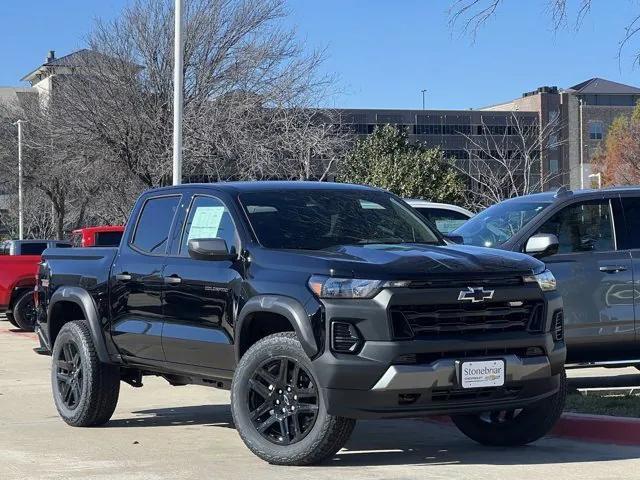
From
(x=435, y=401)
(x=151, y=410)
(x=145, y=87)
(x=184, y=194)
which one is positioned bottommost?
(x=151, y=410)

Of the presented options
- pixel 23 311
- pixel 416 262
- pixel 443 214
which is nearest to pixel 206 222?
pixel 416 262

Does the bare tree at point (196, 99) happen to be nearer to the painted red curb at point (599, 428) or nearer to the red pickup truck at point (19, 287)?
the red pickup truck at point (19, 287)

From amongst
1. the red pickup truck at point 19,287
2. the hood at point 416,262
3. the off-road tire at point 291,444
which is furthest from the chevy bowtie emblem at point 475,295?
the red pickup truck at point 19,287

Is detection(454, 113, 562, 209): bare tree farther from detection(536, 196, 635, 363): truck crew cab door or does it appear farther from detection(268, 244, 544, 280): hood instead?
detection(268, 244, 544, 280): hood

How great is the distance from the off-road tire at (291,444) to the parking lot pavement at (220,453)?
112 millimetres

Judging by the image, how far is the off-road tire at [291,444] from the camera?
7234 mm

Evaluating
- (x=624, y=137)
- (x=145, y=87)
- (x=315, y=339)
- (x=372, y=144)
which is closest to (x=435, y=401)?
(x=315, y=339)

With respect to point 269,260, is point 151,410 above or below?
below

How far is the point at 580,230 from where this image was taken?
36.9 feet

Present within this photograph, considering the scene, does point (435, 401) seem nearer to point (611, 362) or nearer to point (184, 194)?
point (184, 194)

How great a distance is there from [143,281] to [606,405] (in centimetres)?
396

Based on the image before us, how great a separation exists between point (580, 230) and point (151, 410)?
4477 millimetres

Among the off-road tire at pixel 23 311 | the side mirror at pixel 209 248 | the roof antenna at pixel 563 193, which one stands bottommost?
the off-road tire at pixel 23 311

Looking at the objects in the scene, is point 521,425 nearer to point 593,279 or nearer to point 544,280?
point 544,280
